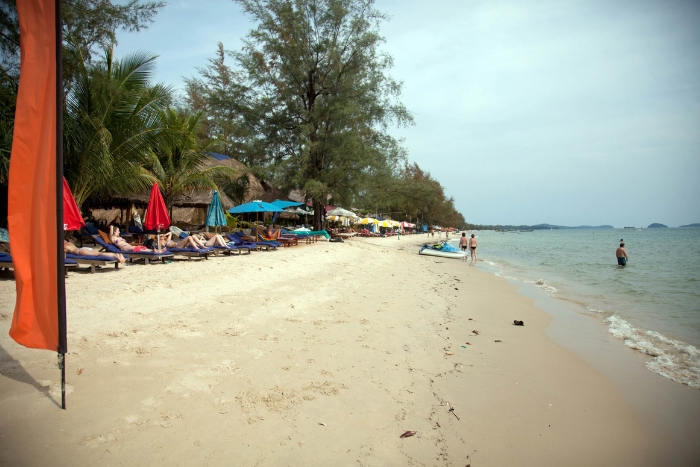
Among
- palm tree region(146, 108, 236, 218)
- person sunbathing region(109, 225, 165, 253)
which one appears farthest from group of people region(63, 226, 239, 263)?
palm tree region(146, 108, 236, 218)

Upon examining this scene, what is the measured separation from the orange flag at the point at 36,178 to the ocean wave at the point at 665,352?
5.88m

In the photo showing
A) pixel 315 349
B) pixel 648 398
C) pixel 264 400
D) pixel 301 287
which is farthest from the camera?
pixel 301 287

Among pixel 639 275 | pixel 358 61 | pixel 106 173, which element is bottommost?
pixel 639 275

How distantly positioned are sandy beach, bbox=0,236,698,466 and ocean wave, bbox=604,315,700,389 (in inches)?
36.6

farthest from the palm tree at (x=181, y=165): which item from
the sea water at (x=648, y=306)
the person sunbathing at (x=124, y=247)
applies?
the sea water at (x=648, y=306)

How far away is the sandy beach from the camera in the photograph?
96.0 inches

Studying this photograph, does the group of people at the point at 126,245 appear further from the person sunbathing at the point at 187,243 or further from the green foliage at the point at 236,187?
the green foliage at the point at 236,187

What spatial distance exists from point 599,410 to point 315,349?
2.67 meters

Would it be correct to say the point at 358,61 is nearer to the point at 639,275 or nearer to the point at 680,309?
the point at 639,275

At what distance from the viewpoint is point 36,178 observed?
98.0 inches

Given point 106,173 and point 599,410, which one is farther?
point 106,173

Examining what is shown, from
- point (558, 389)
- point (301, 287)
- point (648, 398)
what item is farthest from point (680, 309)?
point (301, 287)

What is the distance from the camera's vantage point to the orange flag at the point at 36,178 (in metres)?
2.45

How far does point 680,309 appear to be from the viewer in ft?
27.4
